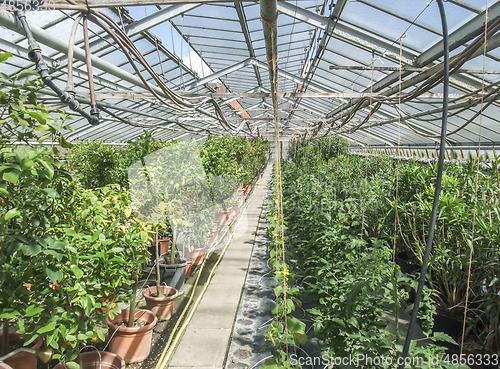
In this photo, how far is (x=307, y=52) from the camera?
6.70 meters

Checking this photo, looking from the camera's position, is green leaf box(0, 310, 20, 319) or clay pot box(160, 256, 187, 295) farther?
clay pot box(160, 256, 187, 295)

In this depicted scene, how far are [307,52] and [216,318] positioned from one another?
5.86 m

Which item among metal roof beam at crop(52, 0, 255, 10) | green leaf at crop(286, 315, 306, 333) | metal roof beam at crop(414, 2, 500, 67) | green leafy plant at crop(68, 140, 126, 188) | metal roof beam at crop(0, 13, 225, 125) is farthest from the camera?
green leafy plant at crop(68, 140, 126, 188)

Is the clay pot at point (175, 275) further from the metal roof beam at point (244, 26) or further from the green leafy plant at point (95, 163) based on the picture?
the metal roof beam at point (244, 26)

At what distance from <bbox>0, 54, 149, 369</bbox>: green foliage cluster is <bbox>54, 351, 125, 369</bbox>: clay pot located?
0.54m

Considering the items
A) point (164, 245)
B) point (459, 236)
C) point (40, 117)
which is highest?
point (40, 117)

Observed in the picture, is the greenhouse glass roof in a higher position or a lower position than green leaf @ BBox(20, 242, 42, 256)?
higher

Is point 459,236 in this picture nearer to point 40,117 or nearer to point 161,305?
point 161,305

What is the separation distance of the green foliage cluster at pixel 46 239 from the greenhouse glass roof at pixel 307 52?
1.01 feet

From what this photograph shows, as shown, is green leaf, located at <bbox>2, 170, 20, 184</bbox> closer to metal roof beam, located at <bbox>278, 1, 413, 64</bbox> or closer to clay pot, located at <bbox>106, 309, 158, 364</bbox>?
clay pot, located at <bbox>106, 309, 158, 364</bbox>

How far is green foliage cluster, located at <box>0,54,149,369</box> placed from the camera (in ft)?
3.95

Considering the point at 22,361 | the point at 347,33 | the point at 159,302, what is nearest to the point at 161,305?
the point at 159,302

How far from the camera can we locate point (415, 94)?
264 centimetres

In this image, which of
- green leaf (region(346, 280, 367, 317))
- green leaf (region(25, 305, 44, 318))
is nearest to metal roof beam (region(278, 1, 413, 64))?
green leaf (region(346, 280, 367, 317))
